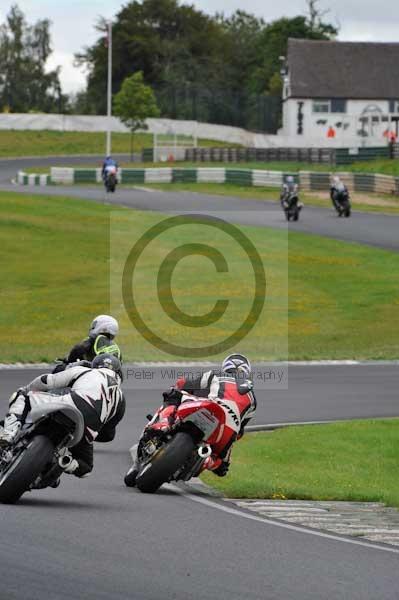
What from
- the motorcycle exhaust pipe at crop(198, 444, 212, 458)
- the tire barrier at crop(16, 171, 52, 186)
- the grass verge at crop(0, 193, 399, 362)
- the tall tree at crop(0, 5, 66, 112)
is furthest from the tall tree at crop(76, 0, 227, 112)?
the motorcycle exhaust pipe at crop(198, 444, 212, 458)

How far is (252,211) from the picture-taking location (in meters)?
44.3

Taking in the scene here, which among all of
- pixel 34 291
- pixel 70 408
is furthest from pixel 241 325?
pixel 70 408

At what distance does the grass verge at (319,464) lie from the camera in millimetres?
10898

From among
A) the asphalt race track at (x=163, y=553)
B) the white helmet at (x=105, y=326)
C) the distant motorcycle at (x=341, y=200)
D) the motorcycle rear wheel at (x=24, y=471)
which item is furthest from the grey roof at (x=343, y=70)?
the motorcycle rear wheel at (x=24, y=471)

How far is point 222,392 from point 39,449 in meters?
1.91

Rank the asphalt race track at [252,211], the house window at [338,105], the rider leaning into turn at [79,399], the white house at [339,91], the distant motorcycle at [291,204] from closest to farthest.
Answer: the rider leaning into turn at [79,399], the asphalt race track at [252,211], the distant motorcycle at [291,204], the white house at [339,91], the house window at [338,105]

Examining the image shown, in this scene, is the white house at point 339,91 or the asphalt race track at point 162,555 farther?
the white house at point 339,91

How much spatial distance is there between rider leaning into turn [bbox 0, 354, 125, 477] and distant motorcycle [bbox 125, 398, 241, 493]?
44 cm

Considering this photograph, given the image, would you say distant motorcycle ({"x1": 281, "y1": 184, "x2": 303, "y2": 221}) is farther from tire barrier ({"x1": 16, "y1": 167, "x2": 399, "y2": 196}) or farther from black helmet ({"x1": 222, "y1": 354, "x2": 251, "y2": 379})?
black helmet ({"x1": 222, "y1": 354, "x2": 251, "y2": 379})

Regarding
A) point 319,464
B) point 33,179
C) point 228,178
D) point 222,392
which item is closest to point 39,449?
point 222,392

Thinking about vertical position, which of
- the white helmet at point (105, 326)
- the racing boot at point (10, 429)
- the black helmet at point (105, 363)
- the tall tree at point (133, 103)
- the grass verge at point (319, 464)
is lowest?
the grass verge at point (319, 464)

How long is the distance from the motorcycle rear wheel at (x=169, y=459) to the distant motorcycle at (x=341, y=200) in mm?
32738

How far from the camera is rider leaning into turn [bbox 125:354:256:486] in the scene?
1038cm

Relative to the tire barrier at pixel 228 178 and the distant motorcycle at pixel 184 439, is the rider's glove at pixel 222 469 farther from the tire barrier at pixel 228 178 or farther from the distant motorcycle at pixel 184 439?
the tire barrier at pixel 228 178
